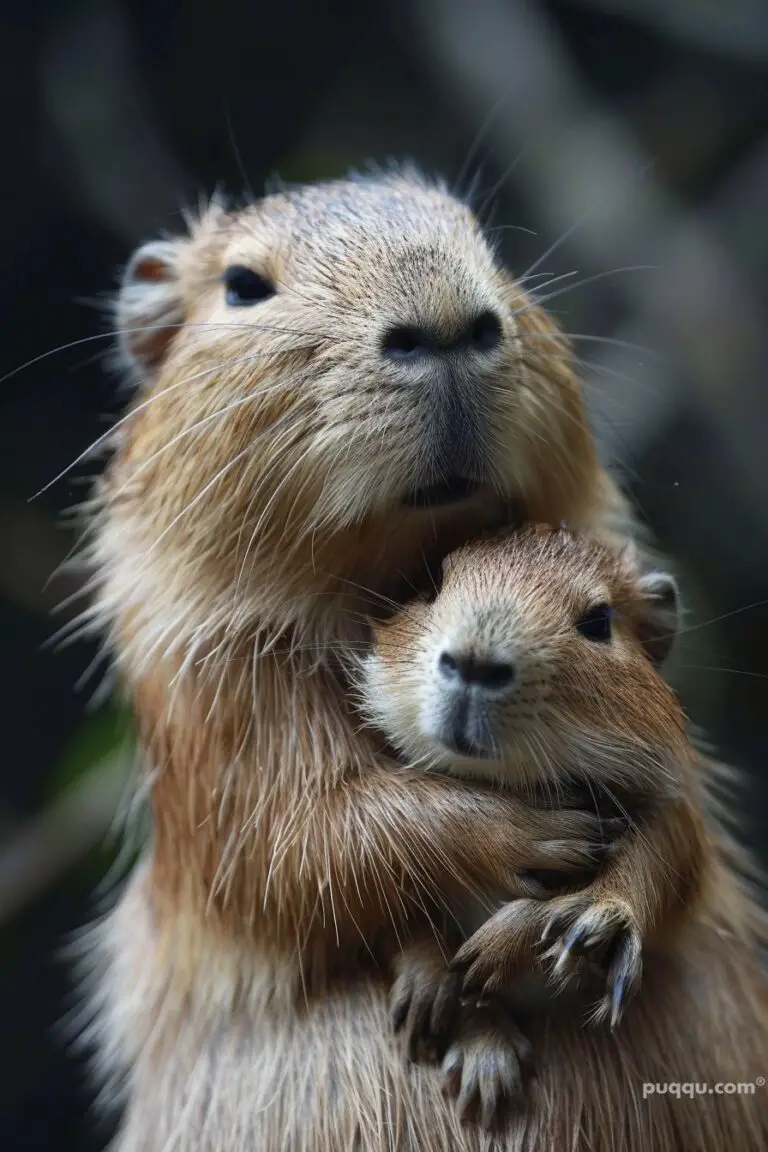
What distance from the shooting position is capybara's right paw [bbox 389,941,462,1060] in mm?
1016

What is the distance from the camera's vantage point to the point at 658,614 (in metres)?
1.13

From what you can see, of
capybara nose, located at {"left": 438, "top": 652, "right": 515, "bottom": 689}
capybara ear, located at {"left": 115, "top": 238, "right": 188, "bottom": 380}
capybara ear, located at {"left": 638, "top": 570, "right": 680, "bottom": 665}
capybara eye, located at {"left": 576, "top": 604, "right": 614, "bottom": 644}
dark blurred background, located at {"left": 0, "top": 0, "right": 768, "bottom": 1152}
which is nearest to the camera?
capybara nose, located at {"left": 438, "top": 652, "right": 515, "bottom": 689}

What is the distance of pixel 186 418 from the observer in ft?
3.88

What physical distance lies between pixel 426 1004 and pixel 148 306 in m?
0.82

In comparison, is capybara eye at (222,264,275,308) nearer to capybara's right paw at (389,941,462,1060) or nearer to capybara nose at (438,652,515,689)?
capybara nose at (438,652,515,689)

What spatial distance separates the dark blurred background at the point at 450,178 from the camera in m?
1.58

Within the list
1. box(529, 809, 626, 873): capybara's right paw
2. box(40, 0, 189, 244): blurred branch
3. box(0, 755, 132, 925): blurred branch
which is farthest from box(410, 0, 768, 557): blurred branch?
box(0, 755, 132, 925): blurred branch

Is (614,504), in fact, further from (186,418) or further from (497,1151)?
(497,1151)

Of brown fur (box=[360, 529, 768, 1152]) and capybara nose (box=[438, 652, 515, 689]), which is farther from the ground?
capybara nose (box=[438, 652, 515, 689])

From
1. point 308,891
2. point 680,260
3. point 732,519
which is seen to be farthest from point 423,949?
point 680,260
